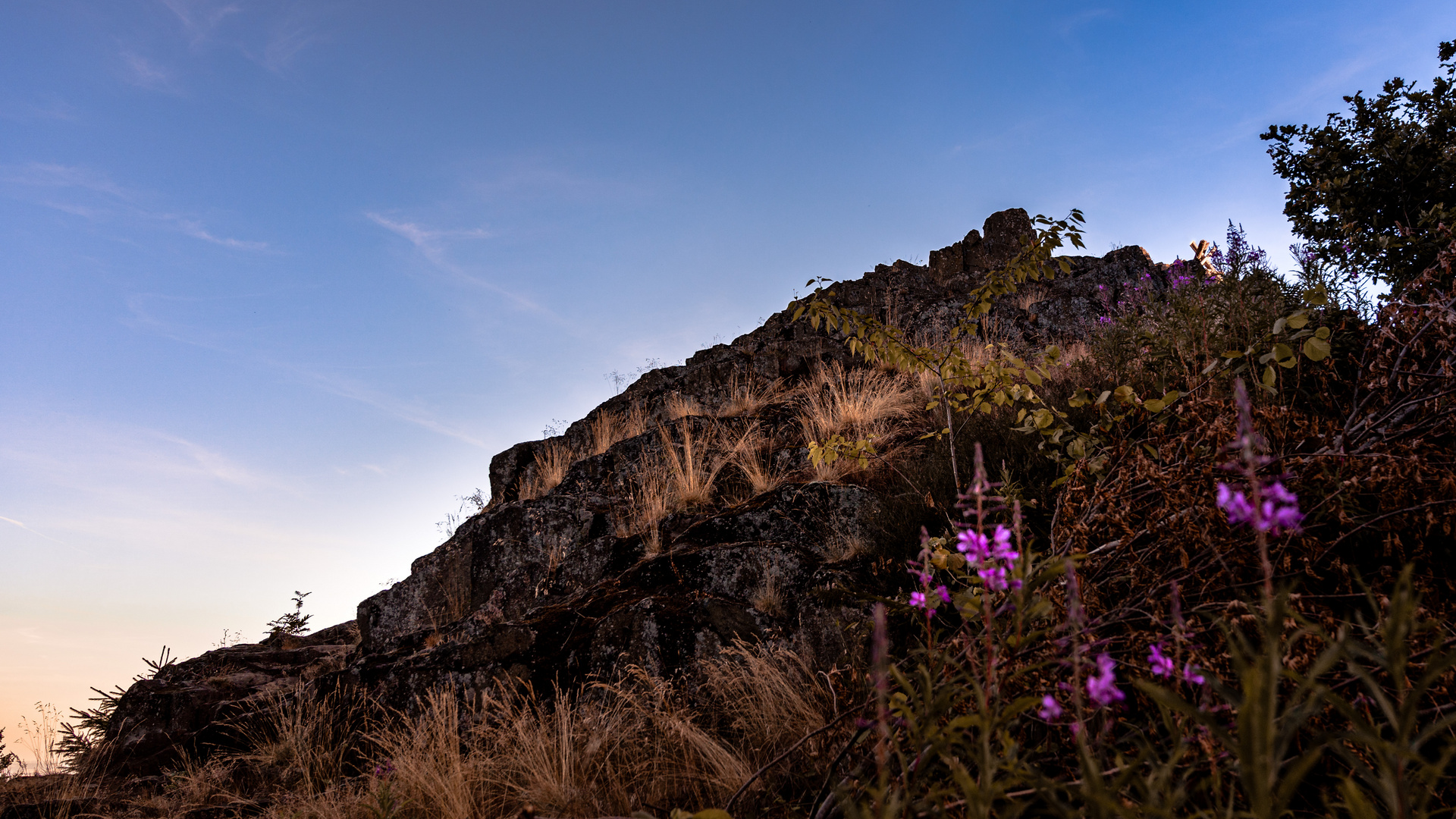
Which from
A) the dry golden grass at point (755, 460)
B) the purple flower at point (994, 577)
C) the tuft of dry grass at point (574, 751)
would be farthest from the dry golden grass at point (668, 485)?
the purple flower at point (994, 577)

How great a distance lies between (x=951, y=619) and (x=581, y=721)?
195 centimetres

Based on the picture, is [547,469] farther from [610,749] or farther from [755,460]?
[610,749]

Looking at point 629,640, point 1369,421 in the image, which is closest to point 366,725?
point 629,640

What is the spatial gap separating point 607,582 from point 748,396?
4348 mm

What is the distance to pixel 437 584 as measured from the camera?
6758 mm

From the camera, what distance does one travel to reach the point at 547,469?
367 inches

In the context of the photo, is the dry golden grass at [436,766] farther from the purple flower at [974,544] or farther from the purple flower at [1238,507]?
the purple flower at [1238,507]

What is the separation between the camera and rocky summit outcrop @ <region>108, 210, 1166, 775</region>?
4.21 metres

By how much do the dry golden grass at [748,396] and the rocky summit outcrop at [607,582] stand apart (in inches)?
2.0

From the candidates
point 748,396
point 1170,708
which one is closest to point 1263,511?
point 1170,708

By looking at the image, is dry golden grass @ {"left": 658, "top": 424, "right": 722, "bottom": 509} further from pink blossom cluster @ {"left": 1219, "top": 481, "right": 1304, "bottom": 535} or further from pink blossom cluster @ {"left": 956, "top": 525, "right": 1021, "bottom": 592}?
pink blossom cluster @ {"left": 1219, "top": 481, "right": 1304, "bottom": 535}

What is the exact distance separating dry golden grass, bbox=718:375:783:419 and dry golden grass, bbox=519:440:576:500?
215cm

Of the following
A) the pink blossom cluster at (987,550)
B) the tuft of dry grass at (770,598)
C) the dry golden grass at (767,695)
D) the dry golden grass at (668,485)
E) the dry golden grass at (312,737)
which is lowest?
the dry golden grass at (312,737)

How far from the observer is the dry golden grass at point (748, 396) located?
876 centimetres
